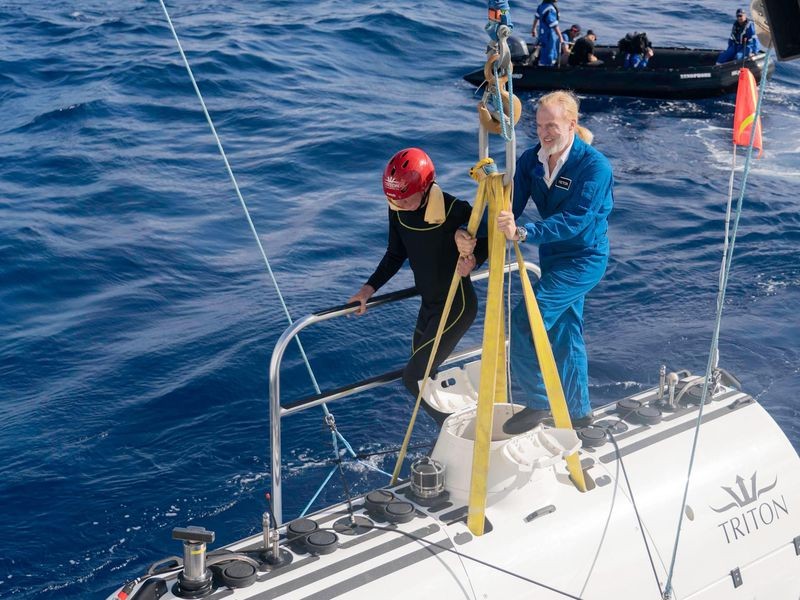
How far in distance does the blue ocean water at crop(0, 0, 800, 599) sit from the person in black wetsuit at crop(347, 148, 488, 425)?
2009 mm

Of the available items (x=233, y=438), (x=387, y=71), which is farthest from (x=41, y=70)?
(x=233, y=438)

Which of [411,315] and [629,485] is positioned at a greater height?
[629,485]

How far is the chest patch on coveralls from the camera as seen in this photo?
4.39 metres

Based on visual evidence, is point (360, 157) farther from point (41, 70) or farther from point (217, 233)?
point (41, 70)

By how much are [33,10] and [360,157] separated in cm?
1026

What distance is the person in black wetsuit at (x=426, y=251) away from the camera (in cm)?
428

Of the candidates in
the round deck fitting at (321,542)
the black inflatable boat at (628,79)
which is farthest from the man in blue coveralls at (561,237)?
the black inflatable boat at (628,79)

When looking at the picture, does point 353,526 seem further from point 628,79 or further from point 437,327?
point 628,79

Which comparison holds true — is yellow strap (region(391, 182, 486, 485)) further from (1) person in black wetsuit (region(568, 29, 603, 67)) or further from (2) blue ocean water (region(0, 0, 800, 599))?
(1) person in black wetsuit (region(568, 29, 603, 67))

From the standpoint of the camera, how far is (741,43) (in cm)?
1705

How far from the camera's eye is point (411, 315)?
866cm

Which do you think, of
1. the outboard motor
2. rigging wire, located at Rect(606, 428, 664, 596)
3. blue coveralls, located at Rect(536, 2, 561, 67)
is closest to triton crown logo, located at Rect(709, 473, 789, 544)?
rigging wire, located at Rect(606, 428, 664, 596)

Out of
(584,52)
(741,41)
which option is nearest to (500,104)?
(584,52)

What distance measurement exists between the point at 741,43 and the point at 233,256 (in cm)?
1100
